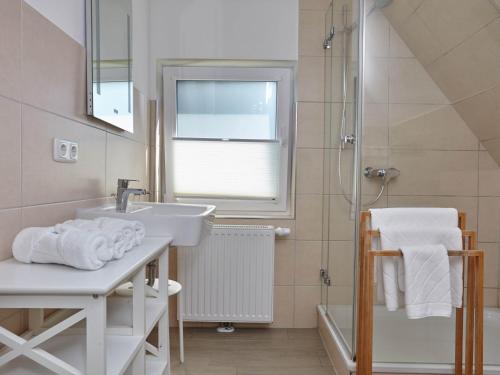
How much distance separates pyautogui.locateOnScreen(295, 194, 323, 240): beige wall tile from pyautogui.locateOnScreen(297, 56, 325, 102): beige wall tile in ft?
2.10

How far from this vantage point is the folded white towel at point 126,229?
1.08m

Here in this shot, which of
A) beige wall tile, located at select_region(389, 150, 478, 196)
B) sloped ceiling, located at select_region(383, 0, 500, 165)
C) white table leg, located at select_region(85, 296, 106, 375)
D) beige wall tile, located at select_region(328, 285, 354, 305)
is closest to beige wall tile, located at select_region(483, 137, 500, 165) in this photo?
sloped ceiling, located at select_region(383, 0, 500, 165)

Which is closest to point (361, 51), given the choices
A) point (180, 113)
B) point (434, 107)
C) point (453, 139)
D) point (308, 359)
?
point (434, 107)

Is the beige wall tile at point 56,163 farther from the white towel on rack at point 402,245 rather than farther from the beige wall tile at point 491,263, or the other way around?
the beige wall tile at point 491,263

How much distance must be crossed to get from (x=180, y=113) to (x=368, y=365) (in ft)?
5.86

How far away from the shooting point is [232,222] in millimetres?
2398

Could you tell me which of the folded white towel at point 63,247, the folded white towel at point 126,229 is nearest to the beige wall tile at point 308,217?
the folded white towel at point 126,229

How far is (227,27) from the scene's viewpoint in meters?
2.35

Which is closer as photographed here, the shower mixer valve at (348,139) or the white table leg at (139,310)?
the white table leg at (139,310)

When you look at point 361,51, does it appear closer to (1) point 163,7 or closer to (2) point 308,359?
(1) point 163,7

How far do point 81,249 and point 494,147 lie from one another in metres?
1.73

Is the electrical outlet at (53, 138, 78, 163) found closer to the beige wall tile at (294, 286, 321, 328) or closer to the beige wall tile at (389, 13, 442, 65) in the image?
the beige wall tile at (389, 13, 442, 65)

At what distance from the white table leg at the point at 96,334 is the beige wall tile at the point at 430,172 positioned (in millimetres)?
1228

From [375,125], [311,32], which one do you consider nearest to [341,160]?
[375,125]
